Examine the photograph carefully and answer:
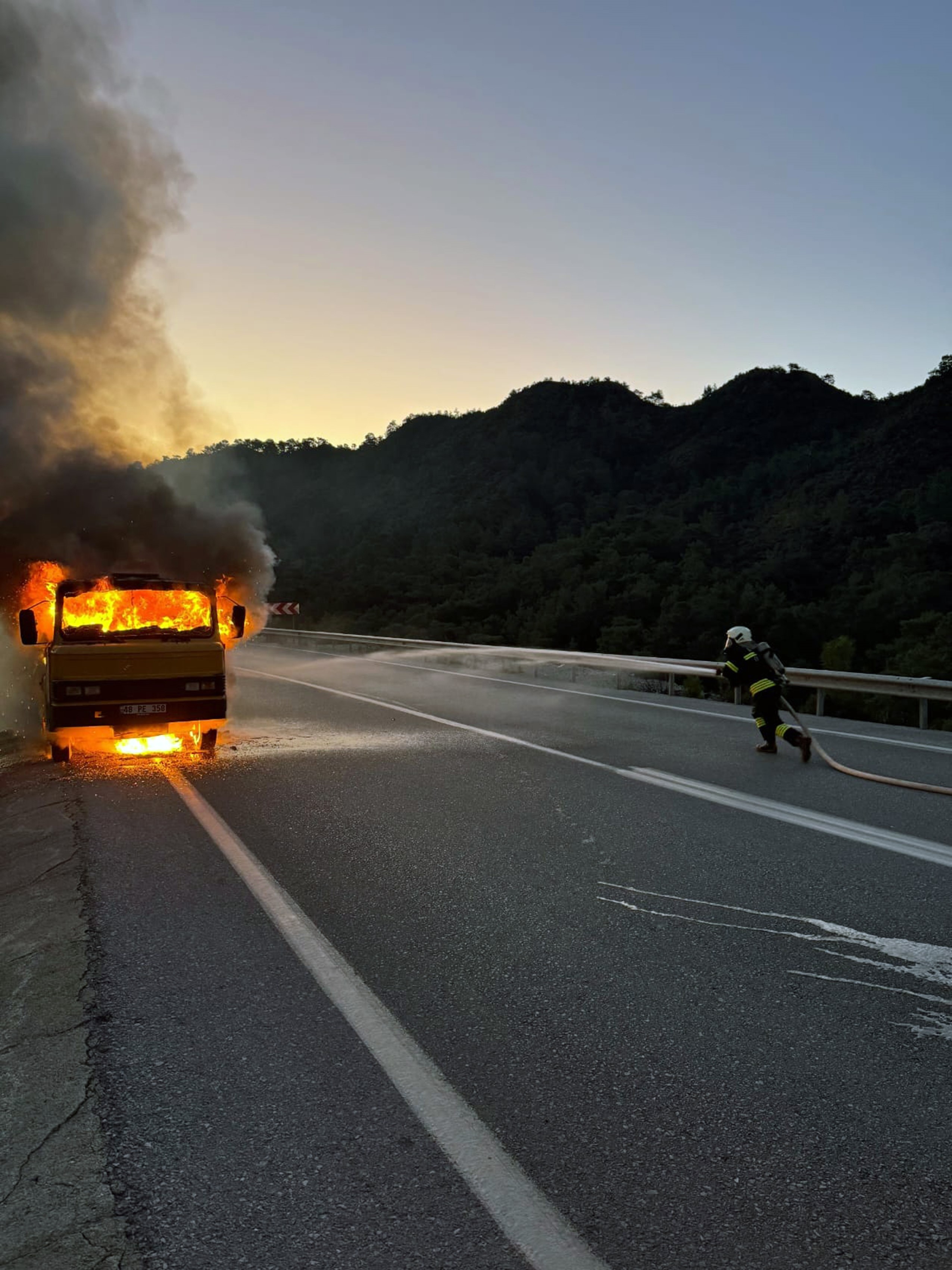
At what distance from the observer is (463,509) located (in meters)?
94.4

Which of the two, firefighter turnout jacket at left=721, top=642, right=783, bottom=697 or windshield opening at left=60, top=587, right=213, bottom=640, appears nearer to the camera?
firefighter turnout jacket at left=721, top=642, right=783, bottom=697

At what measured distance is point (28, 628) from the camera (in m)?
11.2

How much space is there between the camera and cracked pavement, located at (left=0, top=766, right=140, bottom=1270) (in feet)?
8.41

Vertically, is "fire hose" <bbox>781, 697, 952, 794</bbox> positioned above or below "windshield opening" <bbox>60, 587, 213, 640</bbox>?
below

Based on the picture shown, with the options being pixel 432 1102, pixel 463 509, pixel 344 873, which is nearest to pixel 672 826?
pixel 344 873

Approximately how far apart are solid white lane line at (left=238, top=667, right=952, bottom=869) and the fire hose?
1432mm

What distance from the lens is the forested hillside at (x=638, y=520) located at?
50406mm

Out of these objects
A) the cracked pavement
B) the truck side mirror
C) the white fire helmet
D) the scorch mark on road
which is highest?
the truck side mirror

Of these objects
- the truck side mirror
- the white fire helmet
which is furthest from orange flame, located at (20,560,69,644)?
the white fire helmet

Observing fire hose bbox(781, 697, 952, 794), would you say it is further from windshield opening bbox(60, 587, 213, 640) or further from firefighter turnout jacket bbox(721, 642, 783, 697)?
windshield opening bbox(60, 587, 213, 640)

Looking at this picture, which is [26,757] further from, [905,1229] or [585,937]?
[905,1229]

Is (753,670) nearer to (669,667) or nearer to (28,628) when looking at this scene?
(669,667)

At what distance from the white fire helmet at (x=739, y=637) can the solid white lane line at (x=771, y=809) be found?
2.11 metres

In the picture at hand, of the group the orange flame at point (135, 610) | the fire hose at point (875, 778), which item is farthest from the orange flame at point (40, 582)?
the fire hose at point (875, 778)
